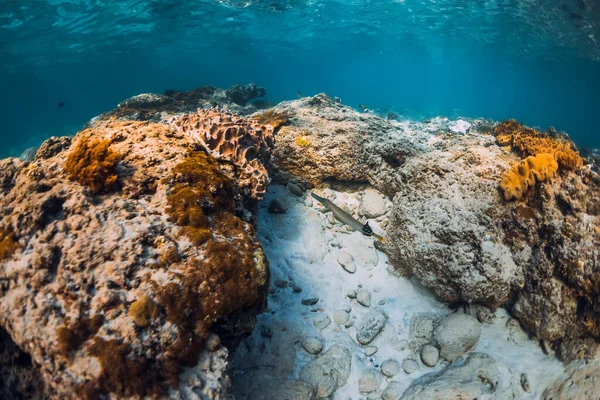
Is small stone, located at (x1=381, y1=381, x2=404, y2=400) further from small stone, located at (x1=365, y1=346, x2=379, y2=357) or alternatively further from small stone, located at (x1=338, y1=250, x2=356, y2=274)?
small stone, located at (x1=338, y1=250, x2=356, y2=274)

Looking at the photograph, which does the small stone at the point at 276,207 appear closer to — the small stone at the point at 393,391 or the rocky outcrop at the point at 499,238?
the rocky outcrop at the point at 499,238

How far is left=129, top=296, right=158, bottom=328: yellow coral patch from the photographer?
222cm

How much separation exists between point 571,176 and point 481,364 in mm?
3119

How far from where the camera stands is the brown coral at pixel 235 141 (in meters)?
4.19

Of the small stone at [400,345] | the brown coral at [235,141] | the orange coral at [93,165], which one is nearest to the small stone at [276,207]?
the brown coral at [235,141]

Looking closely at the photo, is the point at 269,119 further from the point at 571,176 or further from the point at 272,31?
the point at 272,31

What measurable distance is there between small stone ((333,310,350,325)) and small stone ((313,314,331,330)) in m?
0.12

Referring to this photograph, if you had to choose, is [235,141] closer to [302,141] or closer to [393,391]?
[302,141]

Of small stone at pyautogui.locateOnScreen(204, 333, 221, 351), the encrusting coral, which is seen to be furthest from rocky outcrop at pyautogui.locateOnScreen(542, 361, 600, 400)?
small stone at pyautogui.locateOnScreen(204, 333, 221, 351)

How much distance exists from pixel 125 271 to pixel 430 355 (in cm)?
387

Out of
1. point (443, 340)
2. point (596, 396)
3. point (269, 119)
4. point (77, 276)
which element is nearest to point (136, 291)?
point (77, 276)

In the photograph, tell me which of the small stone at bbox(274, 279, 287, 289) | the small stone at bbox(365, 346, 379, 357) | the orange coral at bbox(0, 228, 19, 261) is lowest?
the small stone at bbox(365, 346, 379, 357)

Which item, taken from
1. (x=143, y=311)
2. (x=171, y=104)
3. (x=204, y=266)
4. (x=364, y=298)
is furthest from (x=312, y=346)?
(x=171, y=104)

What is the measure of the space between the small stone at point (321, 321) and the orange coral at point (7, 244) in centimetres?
345
